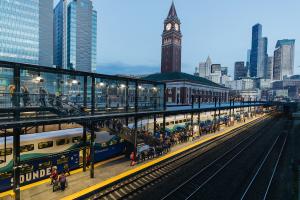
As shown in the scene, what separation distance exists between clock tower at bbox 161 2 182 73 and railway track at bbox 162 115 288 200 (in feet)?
276

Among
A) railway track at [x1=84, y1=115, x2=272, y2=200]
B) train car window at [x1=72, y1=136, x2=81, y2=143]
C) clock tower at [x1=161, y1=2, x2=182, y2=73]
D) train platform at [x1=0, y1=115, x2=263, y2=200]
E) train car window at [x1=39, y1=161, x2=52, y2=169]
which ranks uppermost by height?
clock tower at [x1=161, y1=2, x2=182, y2=73]

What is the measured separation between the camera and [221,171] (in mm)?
18828

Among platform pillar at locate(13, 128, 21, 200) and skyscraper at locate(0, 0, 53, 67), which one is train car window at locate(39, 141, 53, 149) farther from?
skyscraper at locate(0, 0, 53, 67)

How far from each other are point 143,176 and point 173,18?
3977 inches

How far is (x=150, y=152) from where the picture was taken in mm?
22688

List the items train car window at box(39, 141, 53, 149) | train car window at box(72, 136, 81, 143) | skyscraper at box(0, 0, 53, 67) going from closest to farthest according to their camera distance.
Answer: train car window at box(39, 141, 53, 149) < train car window at box(72, 136, 81, 143) < skyscraper at box(0, 0, 53, 67)

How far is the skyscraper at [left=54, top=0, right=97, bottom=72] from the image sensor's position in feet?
439

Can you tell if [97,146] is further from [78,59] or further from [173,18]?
[78,59]

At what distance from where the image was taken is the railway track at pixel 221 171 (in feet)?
47.1

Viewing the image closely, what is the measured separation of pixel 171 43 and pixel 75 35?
7141 centimetres

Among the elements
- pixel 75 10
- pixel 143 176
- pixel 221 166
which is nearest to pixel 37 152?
pixel 143 176

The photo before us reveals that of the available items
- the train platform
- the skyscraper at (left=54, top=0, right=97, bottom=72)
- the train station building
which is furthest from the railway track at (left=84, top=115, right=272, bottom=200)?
the skyscraper at (left=54, top=0, right=97, bottom=72)

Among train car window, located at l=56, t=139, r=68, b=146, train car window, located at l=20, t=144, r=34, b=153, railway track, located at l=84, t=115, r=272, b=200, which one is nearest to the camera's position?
railway track, located at l=84, t=115, r=272, b=200

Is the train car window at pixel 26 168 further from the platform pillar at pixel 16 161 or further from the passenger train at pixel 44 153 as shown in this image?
the platform pillar at pixel 16 161
